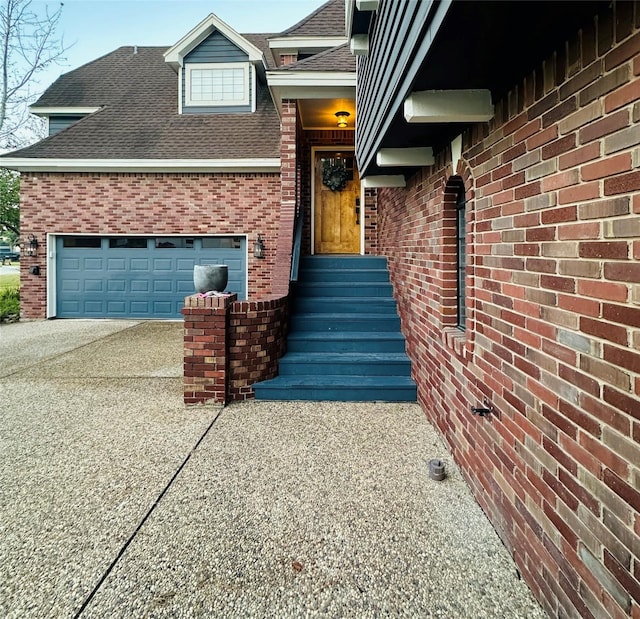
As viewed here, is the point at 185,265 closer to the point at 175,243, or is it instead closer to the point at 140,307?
the point at 175,243

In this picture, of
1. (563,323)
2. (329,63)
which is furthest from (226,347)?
(329,63)

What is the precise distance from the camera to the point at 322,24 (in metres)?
7.91

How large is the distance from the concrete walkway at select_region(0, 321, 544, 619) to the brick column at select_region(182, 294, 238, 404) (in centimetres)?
16

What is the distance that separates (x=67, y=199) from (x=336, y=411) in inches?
333

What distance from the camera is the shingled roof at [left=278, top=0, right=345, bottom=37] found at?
7785 mm

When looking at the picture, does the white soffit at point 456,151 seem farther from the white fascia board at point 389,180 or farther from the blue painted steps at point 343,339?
the blue painted steps at point 343,339

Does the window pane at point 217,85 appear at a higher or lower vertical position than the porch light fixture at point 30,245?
higher

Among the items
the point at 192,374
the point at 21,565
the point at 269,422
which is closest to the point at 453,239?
the point at 269,422

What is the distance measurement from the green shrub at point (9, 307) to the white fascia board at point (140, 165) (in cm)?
286

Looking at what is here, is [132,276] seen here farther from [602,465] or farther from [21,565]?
[602,465]

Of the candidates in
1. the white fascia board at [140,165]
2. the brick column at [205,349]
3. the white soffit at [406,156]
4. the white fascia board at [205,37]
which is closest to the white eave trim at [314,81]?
the white fascia board at [140,165]

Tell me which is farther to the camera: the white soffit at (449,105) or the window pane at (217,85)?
the window pane at (217,85)

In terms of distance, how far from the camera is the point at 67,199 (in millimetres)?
9258

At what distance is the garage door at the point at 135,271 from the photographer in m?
9.23
